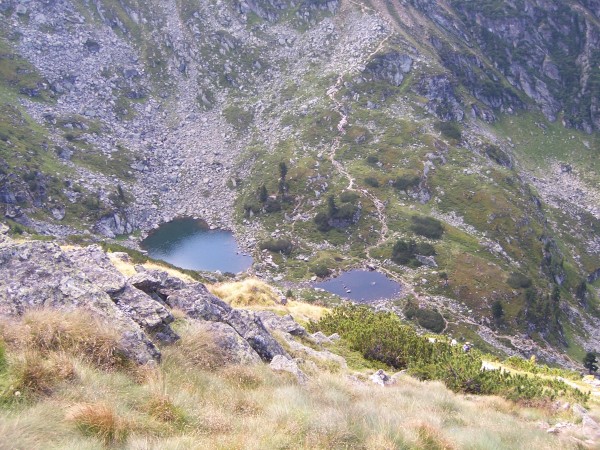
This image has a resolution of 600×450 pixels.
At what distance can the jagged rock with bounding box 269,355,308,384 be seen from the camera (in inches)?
457

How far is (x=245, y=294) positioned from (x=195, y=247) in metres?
58.9

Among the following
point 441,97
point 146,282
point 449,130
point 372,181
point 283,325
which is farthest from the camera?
point 441,97

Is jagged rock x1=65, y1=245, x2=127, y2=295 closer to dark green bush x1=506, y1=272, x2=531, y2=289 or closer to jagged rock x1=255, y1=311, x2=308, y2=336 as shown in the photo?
jagged rock x1=255, y1=311, x2=308, y2=336

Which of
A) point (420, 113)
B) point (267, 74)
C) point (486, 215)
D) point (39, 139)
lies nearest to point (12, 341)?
point (486, 215)

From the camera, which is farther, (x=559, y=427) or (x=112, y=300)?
(x=559, y=427)

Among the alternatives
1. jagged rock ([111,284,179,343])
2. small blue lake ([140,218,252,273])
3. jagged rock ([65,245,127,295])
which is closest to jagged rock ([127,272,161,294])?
jagged rock ([65,245,127,295])

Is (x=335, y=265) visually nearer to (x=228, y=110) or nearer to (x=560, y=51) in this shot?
(x=228, y=110)

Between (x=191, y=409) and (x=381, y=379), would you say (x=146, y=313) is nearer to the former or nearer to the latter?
(x=191, y=409)

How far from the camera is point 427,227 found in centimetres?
7919

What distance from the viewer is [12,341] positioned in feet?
25.5

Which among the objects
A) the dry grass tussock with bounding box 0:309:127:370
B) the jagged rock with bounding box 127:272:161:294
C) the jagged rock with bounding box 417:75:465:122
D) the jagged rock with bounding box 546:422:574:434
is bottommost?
the jagged rock with bounding box 546:422:574:434

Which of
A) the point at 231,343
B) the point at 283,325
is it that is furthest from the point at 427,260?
the point at 231,343

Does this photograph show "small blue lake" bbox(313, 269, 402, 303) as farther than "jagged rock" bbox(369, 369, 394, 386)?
Yes

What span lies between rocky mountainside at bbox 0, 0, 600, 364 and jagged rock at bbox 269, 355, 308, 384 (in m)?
56.6
